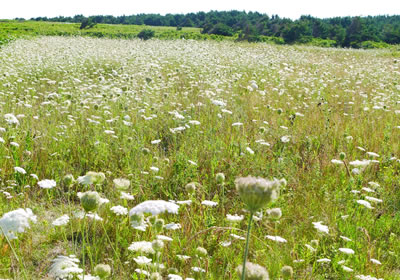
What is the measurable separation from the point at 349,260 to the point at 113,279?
156 cm

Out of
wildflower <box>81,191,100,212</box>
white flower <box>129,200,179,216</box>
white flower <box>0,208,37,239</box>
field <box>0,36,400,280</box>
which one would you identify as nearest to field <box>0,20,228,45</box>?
field <box>0,36,400,280</box>

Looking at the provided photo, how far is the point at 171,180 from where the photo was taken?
141 inches

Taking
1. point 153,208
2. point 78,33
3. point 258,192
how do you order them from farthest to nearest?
1. point 78,33
2. point 153,208
3. point 258,192

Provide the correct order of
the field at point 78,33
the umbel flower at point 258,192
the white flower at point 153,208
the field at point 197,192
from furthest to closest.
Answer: the field at point 78,33 < the field at point 197,192 < the white flower at point 153,208 < the umbel flower at point 258,192

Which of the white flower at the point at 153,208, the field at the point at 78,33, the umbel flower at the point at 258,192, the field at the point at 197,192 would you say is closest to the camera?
the umbel flower at the point at 258,192

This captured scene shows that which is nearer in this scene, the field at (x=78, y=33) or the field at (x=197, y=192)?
the field at (x=197, y=192)

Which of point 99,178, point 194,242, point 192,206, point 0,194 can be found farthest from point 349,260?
point 0,194

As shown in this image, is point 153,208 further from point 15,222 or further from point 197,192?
point 197,192

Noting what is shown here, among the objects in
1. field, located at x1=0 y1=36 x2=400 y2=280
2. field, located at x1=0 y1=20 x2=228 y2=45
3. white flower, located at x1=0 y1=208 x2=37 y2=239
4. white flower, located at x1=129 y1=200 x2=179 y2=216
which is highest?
field, located at x1=0 y1=20 x2=228 y2=45

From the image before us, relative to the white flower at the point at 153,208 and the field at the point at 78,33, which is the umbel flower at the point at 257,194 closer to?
the white flower at the point at 153,208

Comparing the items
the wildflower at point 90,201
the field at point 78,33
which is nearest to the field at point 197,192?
the wildflower at point 90,201

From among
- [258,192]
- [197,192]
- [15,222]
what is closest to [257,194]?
[258,192]

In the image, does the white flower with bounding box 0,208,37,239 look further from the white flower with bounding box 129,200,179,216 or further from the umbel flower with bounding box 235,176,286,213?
the umbel flower with bounding box 235,176,286,213

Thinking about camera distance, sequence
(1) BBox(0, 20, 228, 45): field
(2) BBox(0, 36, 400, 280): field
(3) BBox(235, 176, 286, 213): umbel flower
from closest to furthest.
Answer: (3) BBox(235, 176, 286, 213): umbel flower < (2) BBox(0, 36, 400, 280): field < (1) BBox(0, 20, 228, 45): field
